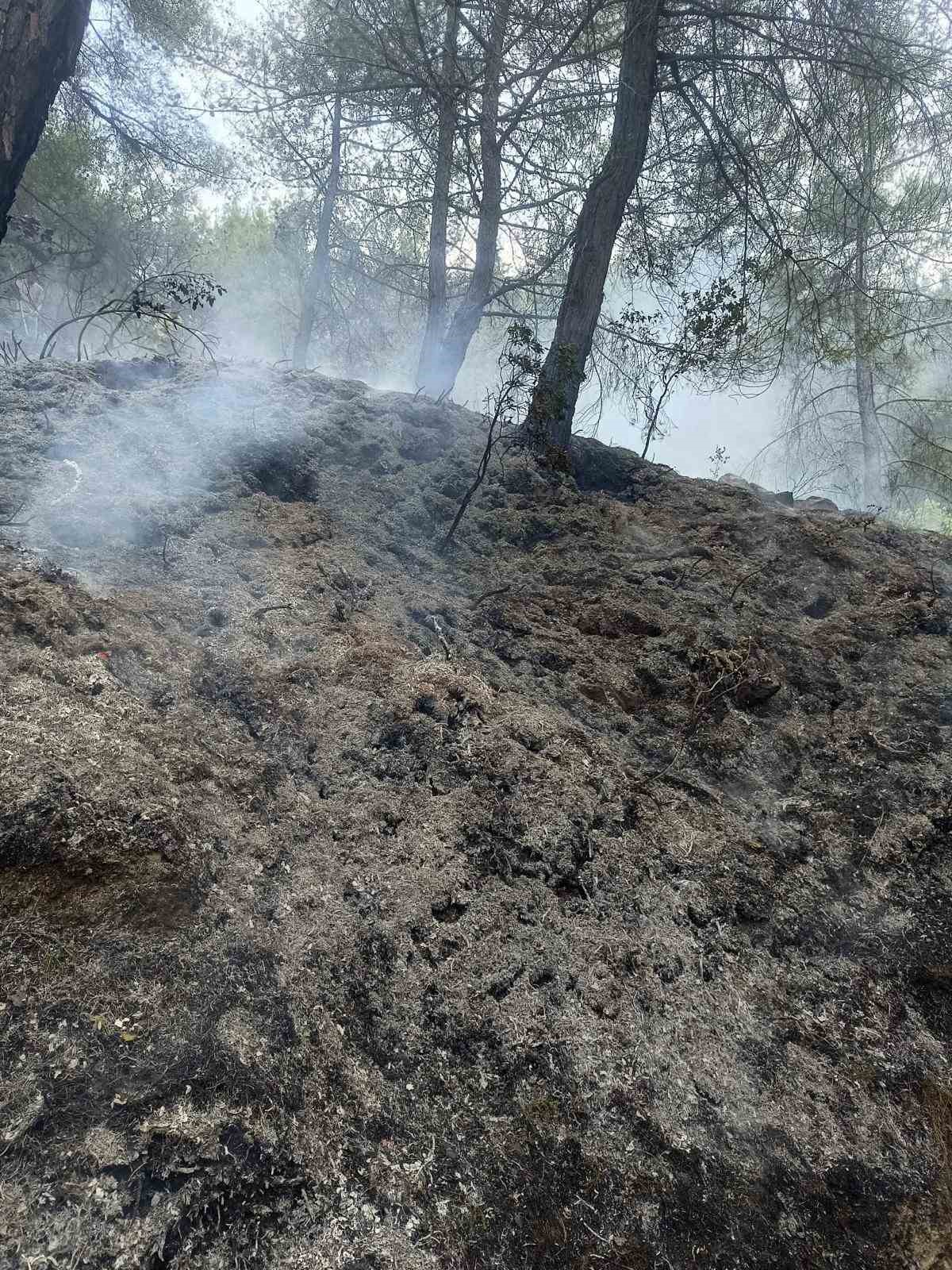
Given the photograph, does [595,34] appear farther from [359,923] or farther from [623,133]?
[359,923]

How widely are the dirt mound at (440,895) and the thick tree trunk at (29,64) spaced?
3.09 ft

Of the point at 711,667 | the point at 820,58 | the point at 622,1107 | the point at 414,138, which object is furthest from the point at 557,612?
the point at 414,138

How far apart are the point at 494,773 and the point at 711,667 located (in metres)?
0.98

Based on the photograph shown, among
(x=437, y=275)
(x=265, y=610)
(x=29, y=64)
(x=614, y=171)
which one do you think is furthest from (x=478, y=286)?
(x=265, y=610)

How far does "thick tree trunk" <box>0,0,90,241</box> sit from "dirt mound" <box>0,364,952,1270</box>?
0.94 m

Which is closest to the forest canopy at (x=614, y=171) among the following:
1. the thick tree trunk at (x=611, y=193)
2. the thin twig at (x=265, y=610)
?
the thick tree trunk at (x=611, y=193)

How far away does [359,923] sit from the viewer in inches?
67.6

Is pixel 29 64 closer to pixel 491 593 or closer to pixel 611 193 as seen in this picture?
pixel 491 593

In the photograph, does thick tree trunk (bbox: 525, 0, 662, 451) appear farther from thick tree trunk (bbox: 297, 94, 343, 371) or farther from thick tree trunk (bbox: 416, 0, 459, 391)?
thick tree trunk (bbox: 297, 94, 343, 371)

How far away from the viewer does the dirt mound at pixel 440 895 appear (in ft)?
4.27

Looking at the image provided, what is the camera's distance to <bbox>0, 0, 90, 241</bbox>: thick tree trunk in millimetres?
2879

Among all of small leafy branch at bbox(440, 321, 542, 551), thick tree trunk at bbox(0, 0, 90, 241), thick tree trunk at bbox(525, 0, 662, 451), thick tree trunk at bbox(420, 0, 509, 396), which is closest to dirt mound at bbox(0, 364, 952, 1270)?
small leafy branch at bbox(440, 321, 542, 551)

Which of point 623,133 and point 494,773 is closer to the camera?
point 494,773

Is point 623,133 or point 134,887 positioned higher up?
point 623,133
